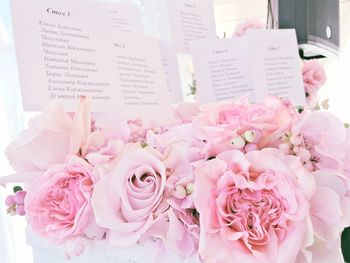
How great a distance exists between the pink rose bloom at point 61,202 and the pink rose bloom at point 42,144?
0.04 metres

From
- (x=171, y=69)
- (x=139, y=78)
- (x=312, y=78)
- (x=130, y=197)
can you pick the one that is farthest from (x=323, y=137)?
(x=312, y=78)

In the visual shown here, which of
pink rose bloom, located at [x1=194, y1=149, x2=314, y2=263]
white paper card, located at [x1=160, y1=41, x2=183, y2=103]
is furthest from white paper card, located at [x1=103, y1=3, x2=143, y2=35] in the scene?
pink rose bloom, located at [x1=194, y1=149, x2=314, y2=263]

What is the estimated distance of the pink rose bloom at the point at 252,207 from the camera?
462 mm

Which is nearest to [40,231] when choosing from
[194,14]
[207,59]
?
[207,59]

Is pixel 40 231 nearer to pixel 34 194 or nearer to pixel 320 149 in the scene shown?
pixel 34 194

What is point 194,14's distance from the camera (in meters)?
1.10

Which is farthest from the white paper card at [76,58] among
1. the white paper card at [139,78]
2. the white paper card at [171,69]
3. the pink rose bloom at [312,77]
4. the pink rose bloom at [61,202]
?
the pink rose bloom at [312,77]

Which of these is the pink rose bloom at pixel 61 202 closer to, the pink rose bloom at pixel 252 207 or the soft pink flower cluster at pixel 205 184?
the soft pink flower cluster at pixel 205 184

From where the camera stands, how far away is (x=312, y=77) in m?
1.32

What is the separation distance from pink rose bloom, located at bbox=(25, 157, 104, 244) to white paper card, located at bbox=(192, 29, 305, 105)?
17.4 inches

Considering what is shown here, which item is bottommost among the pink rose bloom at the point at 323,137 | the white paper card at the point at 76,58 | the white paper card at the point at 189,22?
the pink rose bloom at the point at 323,137

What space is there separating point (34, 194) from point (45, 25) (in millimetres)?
255

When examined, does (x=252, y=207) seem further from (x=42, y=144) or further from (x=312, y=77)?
(x=312, y=77)

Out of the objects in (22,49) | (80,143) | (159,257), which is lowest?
(159,257)
